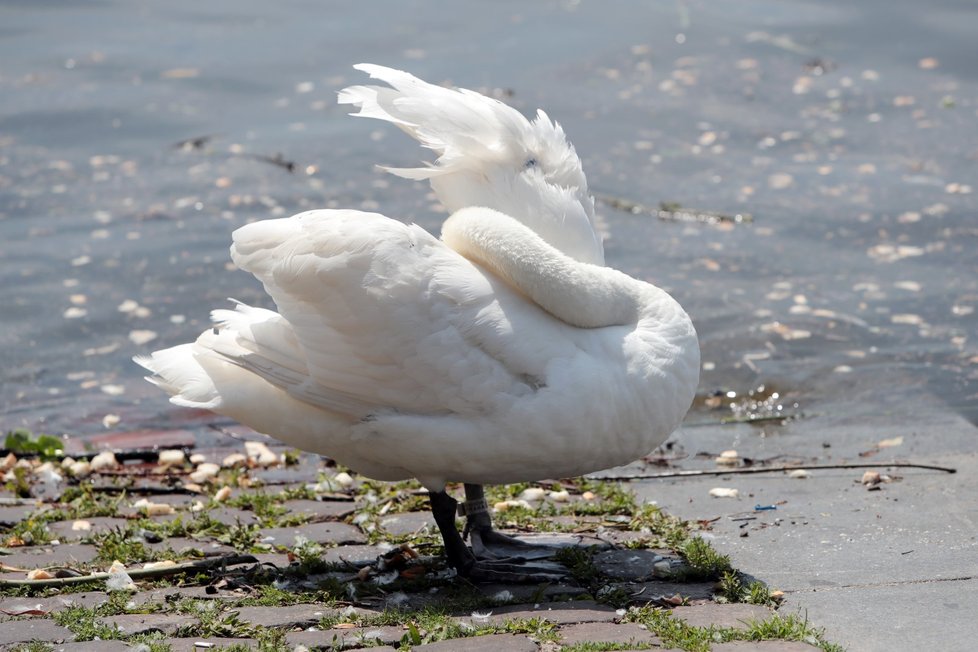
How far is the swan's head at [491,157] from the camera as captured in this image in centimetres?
533

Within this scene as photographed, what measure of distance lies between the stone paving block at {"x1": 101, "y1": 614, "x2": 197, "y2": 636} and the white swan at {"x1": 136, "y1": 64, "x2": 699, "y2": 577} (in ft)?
3.03

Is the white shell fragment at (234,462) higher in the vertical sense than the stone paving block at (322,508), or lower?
lower

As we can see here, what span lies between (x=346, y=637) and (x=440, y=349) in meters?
1.13

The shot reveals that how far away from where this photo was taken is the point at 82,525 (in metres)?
5.77

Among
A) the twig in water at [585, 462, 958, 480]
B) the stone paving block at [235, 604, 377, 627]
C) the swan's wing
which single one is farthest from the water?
the stone paving block at [235, 604, 377, 627]

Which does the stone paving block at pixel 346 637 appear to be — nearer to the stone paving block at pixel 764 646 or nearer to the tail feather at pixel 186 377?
the stone paving block at pixel 764 646

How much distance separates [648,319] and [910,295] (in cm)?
445

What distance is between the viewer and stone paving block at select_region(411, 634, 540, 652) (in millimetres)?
4070

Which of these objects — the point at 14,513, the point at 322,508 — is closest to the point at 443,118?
the point at 322,508

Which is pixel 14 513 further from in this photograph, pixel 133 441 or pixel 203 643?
pixel 203 643

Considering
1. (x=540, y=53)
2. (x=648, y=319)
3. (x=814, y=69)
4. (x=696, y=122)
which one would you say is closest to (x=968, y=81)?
(x=814, y=69)

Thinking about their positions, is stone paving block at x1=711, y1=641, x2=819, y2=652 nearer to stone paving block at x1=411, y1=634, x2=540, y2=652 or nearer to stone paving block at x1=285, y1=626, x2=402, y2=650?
stone paving block at x1=411, y1=634, x2=540, y2=652

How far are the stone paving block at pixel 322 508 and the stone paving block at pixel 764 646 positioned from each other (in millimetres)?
2309

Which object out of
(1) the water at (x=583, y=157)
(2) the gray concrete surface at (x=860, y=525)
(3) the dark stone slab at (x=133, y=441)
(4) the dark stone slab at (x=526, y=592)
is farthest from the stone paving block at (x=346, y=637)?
(1) the water at (x=583, y=157)
